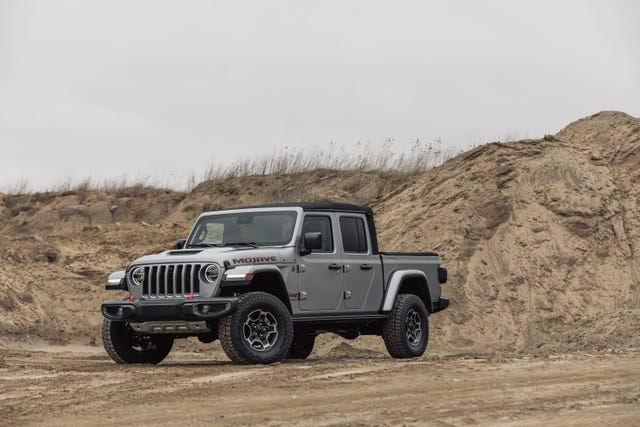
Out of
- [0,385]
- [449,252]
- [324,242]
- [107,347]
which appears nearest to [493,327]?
[449,252]

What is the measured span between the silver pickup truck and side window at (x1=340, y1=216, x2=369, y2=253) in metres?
0.02

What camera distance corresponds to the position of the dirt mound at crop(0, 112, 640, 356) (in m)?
25.0

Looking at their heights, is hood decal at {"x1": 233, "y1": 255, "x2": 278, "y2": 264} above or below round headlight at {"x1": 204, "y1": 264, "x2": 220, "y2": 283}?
above

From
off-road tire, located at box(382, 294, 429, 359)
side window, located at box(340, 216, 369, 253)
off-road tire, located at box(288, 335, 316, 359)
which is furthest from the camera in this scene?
off-road tire, located at box(288, 335, 316, 359)

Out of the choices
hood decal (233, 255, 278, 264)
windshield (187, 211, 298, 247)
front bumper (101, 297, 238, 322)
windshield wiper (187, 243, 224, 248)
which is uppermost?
windshield (187, 211, 298, 247)

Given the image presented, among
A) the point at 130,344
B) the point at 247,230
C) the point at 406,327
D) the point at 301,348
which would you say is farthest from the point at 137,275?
the point at 406,327

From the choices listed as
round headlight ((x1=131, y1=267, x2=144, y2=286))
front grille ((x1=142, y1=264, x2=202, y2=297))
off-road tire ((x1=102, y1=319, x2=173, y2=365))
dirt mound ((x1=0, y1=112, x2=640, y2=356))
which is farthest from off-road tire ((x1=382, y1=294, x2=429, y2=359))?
dirt mound ((x1=0, y1=112, x2=640, y2=356))

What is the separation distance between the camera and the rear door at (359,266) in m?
16.5

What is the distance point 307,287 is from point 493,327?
392 inches

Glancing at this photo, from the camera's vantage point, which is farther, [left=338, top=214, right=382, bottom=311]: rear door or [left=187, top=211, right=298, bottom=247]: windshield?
[left=338, top=214, right=382, bottom=311]: rear door

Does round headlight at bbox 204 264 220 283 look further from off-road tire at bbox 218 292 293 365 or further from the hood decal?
off-road tire at bbox 218 292 293 365

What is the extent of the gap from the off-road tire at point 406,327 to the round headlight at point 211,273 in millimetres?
3449

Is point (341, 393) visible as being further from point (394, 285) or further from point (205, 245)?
point (394, 285)

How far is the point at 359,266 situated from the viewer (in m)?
16.6
